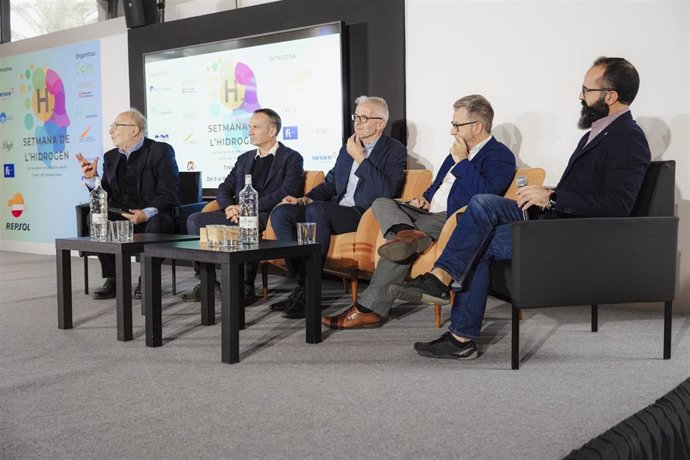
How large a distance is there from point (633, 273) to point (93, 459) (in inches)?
82.4

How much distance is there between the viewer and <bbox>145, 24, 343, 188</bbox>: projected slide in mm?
5473

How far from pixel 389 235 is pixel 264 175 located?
124 centimetres

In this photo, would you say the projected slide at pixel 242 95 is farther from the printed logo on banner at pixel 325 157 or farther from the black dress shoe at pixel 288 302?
the black dress shoe at pixel 288 302

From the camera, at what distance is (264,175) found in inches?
182

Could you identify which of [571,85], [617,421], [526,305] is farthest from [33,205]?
[617,421]

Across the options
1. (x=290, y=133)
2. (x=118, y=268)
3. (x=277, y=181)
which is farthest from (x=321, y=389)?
(x=290, y=133)

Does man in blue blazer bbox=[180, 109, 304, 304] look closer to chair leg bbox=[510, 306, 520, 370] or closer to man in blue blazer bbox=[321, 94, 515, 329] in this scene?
man in blue blazer bbox=[321, 94, 515, 329]

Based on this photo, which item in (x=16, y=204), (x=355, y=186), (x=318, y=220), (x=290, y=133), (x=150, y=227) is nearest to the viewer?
(x=318, y=220)

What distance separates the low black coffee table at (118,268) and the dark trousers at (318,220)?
57 cm

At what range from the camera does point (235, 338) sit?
295cm

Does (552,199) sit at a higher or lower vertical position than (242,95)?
lower

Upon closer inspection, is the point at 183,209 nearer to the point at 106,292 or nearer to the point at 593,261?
the point at 106,292

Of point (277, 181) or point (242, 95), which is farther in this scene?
point (242, 95)

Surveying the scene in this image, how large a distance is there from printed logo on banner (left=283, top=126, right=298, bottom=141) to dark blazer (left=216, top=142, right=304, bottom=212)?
1033mm
